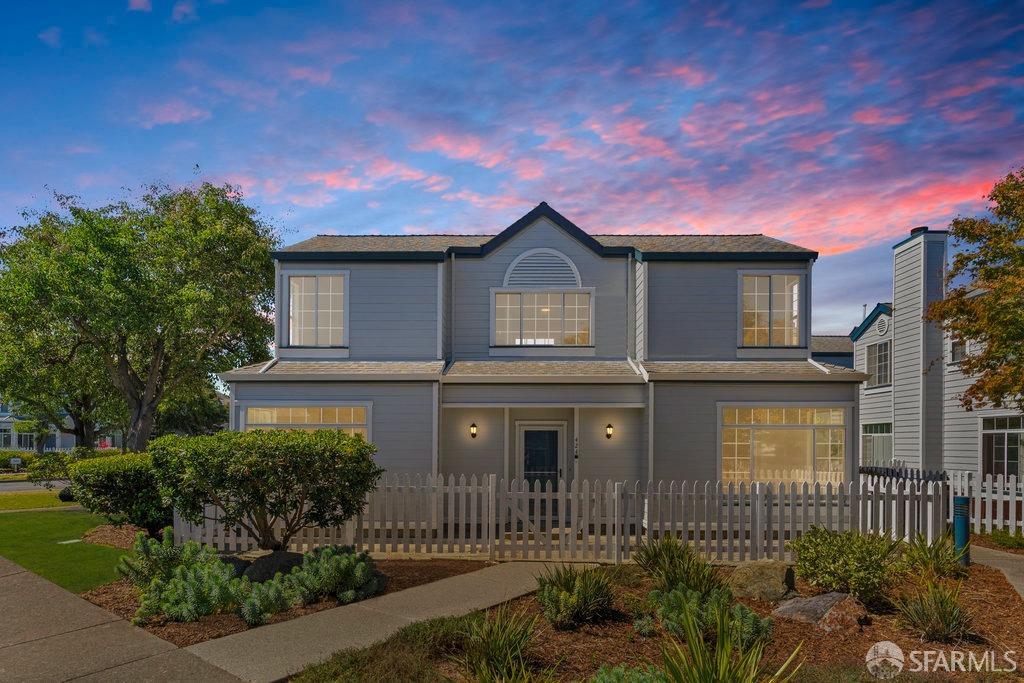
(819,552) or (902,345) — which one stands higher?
(902,345)

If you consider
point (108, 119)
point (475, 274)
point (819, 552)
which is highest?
point (108, 119)

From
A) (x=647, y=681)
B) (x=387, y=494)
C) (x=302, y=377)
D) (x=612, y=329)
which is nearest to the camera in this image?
(x=647, y=681)

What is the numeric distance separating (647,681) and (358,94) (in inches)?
446

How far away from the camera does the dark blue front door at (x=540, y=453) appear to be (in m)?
16.3

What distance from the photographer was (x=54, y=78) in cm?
1226

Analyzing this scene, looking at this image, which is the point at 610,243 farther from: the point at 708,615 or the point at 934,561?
the point at 708,615

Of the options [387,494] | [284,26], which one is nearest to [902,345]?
[387,494]

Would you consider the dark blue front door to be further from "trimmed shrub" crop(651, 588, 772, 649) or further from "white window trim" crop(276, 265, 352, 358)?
"trimmed shrub" crop(651, 588, 772, 649)

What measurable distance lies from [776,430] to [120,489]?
13891 mm

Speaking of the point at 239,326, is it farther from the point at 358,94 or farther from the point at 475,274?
the point at 358,94

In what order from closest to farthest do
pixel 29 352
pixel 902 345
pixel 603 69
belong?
pixel 603 69
pixel 29 352
pixel 902 345

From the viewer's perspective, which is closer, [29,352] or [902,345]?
[29,352]

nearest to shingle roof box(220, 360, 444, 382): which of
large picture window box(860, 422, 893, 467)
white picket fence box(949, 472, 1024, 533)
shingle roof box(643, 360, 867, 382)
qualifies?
shingle roof box(643, 360, 867, 382)

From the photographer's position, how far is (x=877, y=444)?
2431cm
